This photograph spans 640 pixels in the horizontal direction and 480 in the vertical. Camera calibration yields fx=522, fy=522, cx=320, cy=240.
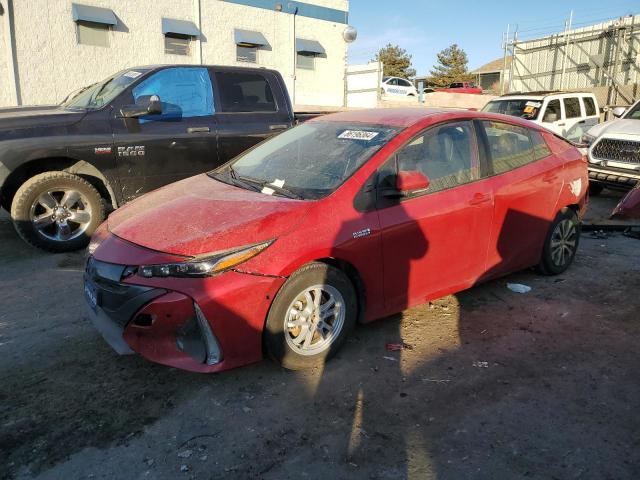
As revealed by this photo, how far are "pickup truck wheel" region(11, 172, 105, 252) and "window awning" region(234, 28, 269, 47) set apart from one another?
12687mm

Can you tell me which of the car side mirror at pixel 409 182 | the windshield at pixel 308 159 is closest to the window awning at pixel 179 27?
the windshield at pixel 308 159

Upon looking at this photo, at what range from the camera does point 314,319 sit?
3.31m

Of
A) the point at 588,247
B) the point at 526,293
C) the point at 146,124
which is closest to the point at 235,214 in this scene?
the point at 526,293

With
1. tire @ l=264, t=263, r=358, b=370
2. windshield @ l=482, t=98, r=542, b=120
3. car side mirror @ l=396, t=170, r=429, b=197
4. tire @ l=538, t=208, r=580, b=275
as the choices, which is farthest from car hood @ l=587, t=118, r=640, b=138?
tire @ l=264, t=263, r=358, b=370

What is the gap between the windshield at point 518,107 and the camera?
38.0 ft

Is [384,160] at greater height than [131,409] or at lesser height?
greater

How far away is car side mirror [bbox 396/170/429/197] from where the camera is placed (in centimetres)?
352

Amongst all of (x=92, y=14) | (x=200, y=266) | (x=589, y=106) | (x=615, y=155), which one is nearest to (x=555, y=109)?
(x=589, y=106)

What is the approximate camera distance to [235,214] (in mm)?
3225

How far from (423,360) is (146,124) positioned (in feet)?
13.8

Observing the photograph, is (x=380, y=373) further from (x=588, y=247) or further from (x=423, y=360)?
(x=588, y=247)

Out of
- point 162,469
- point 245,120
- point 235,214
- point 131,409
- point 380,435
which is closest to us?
point 162,469

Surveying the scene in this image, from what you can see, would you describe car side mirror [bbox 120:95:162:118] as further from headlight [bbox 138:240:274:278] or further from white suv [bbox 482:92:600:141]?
white suv [bbox 482:92:600:141]

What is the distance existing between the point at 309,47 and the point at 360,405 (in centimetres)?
1762
